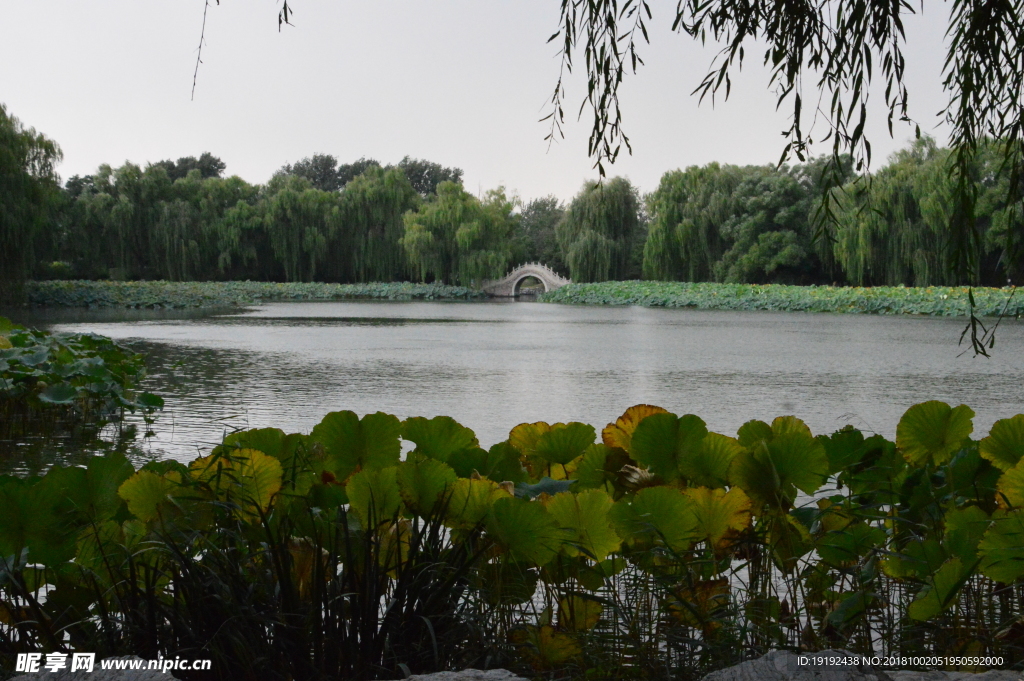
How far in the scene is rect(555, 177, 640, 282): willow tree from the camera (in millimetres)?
33750

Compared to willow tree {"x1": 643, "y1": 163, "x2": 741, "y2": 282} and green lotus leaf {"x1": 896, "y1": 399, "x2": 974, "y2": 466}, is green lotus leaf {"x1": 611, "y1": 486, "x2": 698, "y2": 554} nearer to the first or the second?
green lotus leaf {"x1": 896, "y1": 399, "x2": 974, "y2": 466}

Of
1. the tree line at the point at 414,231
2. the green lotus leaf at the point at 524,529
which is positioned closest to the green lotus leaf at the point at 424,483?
the green lotus leaf at the point at 524,529

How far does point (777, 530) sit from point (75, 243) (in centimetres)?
3521

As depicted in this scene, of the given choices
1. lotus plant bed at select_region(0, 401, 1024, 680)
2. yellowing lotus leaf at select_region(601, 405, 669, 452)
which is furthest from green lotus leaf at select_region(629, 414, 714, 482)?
yellowing lotus leaf at select_region(601, 405, 669, 452)

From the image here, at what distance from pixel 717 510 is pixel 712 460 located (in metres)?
0.18

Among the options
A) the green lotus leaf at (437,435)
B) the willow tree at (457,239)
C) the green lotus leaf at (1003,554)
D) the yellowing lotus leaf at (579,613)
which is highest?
the willow tree at (457,239)

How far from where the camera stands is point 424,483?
153cm

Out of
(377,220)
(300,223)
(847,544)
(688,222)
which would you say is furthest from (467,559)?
(300,223)

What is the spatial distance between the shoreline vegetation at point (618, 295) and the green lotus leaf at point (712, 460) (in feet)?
58.8

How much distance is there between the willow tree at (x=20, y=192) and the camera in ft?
58.6

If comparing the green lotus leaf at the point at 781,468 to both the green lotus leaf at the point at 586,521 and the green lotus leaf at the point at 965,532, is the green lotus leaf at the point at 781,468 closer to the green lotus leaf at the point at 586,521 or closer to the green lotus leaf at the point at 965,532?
the green lotus leaf at the point at 965,532

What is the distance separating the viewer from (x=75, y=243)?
107ft

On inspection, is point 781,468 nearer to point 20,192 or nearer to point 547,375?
point 547,375

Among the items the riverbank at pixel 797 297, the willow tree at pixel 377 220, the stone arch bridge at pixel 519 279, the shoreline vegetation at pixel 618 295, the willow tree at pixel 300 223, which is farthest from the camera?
the stone arch bridge at pixel 519 279
